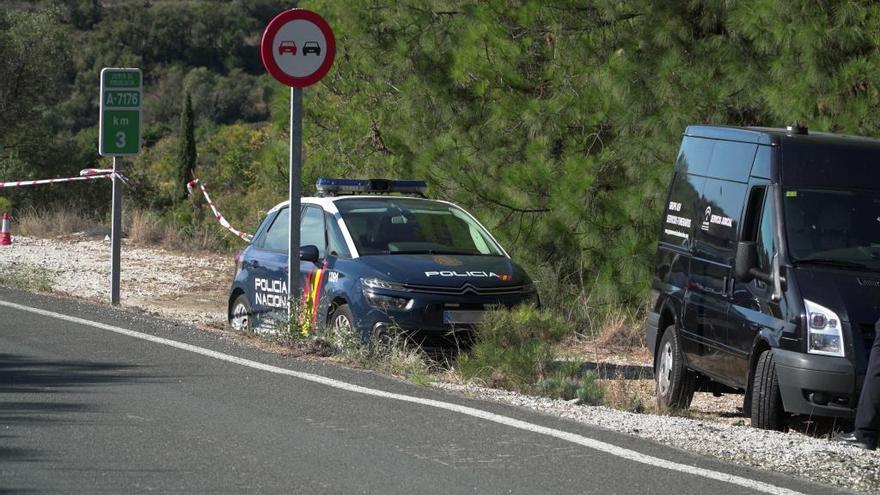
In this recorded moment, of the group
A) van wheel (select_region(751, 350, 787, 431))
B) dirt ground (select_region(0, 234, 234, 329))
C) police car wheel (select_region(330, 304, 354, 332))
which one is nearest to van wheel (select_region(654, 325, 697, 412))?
van wheel (select_region(751, 350, 787, 431))

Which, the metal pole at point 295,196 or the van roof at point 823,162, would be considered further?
the metal pole at point 295,196

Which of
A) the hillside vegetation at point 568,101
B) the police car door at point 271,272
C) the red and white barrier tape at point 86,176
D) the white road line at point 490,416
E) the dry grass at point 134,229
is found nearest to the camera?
the white road line at point 490,416

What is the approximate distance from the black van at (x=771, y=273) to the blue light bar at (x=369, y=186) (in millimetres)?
3005

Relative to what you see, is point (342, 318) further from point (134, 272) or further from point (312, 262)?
point (134, 272)

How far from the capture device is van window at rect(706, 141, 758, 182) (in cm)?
1052

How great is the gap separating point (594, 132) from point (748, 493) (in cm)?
1021

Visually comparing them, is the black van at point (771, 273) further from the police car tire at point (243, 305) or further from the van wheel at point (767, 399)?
the police car tire at point (243, 305)

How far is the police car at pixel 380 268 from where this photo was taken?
1180cm

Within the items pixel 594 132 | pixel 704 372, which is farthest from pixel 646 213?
pixel 704 372

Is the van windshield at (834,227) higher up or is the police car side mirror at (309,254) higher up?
Result: the van windshield at (834,227)

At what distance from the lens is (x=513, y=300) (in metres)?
12.2

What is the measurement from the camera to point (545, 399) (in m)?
9.27

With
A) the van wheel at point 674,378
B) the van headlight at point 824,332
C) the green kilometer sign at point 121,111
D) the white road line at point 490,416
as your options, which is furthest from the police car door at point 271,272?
the van headlight at point 824,332

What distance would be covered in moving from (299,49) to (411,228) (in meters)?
2.06
